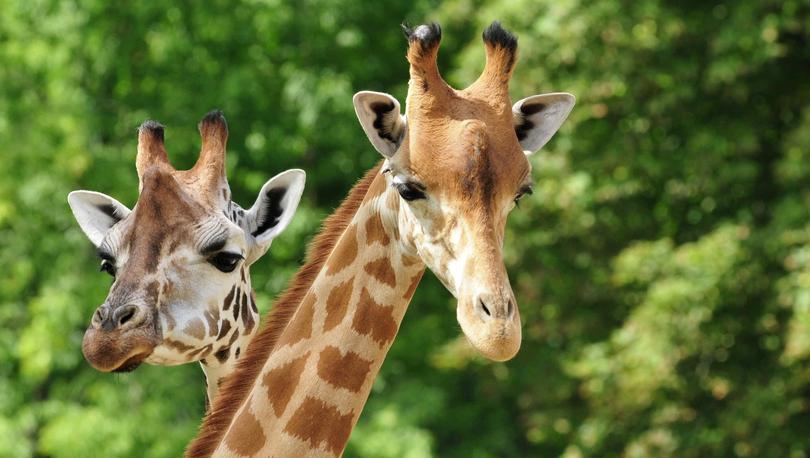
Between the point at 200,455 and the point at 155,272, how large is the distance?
0.83 m

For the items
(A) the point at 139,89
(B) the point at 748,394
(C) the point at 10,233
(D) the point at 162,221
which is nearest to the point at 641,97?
(B) the point at 748,394

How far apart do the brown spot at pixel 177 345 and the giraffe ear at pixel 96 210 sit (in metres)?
0.88

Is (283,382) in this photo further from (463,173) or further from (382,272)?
(463,173)

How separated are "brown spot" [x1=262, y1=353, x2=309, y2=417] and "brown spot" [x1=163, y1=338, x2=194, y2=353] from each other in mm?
679

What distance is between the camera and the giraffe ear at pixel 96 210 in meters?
6.36

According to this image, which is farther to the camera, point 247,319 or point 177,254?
point 247,319

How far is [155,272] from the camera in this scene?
18.3ft

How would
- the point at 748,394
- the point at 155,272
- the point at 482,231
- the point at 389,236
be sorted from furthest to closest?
the point at 748,394 → the point at 155,272 → the point at 389,236 → the point at 482,231

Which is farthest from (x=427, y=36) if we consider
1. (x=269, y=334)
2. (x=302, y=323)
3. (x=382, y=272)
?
(x=269, y=334)

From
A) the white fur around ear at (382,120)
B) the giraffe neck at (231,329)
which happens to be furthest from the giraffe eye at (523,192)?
the giraffe neck at (231,329)

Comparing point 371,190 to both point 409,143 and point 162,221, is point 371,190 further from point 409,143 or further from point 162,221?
point 162,221

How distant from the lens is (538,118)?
5.28 meters

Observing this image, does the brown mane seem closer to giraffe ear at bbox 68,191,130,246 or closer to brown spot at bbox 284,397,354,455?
brown spot at bbox 284,397,354,455

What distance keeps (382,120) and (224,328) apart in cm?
147
